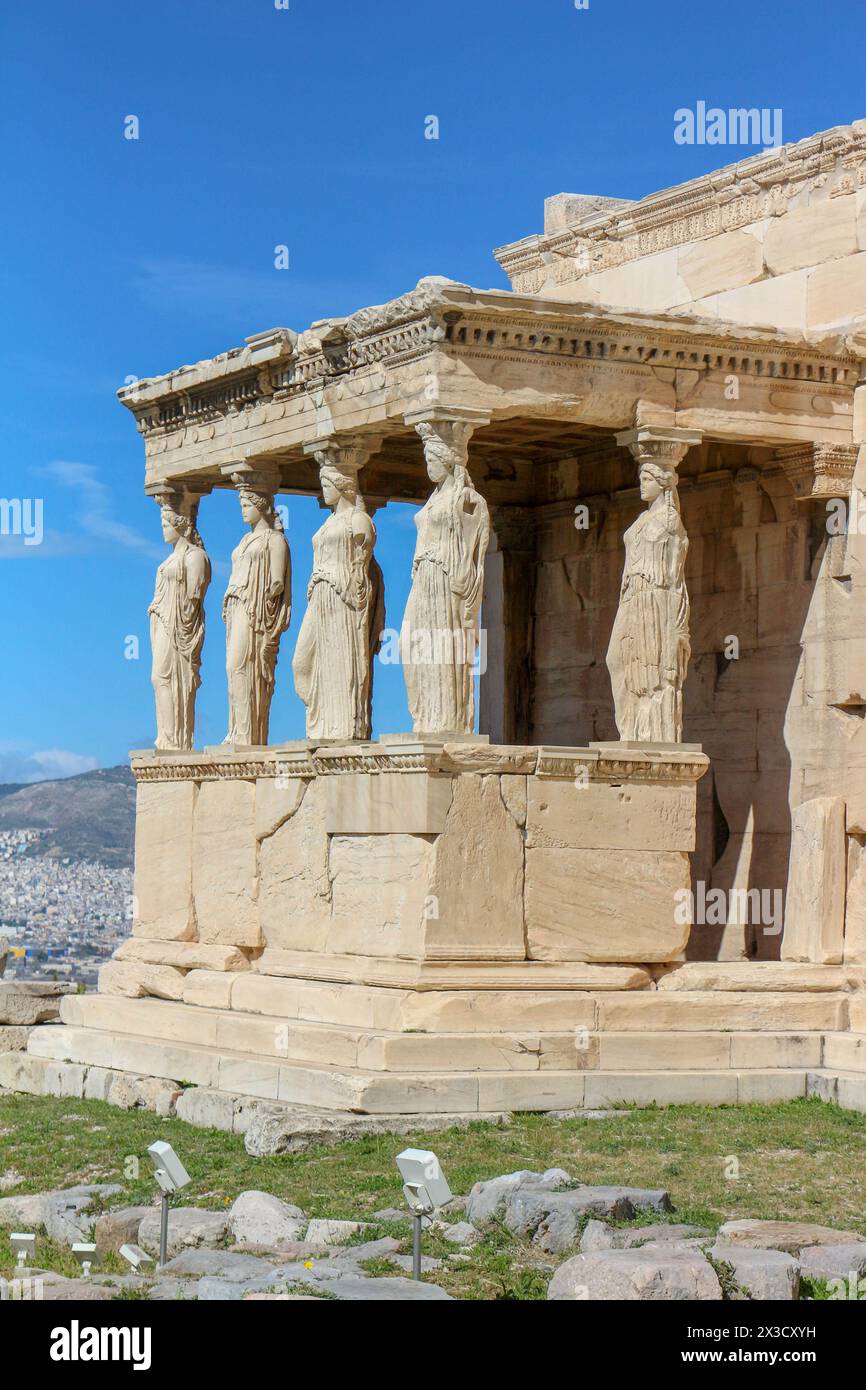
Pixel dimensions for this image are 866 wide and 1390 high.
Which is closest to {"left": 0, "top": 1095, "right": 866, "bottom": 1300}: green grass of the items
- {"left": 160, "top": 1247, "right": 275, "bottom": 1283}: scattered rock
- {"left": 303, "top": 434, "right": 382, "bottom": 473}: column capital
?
{"left": 160, "top": 1247, "right": 275, "bottom": 1283}: scattered rock

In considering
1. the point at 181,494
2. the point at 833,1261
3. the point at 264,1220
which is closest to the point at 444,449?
the point at 181,494

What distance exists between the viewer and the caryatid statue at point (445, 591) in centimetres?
1367

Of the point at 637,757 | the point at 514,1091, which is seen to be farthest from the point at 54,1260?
the point at 637,757

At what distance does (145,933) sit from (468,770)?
434cm

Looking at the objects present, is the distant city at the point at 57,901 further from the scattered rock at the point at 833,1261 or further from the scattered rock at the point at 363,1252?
the scattered rock at the point at 833,1261

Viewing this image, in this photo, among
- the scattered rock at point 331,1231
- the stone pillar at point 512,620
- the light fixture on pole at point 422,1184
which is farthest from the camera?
the stone pillar at point 512,620

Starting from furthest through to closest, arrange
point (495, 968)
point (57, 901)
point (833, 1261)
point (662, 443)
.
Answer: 1. point (57, 901)
2. point (662, 443)
3. point (495, 968)
4. point (833, 1261)

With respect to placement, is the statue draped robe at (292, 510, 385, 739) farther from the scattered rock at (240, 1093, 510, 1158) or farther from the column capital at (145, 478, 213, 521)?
the scattered rock at (240, 1093, 510, 1158)

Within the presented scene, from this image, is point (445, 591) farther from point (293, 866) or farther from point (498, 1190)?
point (498, 1190)

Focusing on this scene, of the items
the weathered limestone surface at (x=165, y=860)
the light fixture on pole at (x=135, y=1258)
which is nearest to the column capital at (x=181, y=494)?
the weathered limestone surface at (x=165, y=860)

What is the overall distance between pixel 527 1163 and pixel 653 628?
396 cm

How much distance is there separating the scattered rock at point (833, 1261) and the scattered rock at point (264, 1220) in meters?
2.33

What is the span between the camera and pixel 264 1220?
10.5 meters

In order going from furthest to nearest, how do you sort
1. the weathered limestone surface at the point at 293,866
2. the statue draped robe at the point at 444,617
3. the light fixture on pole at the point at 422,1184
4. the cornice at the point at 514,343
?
the weathered limestone surface at the point at 293,866 < the cornice at the point at 514,343 < the statue draped robe at the point at 444,617 < the light fixture on pole at the point at 422,1184
